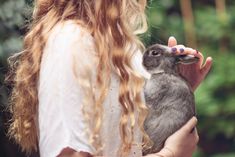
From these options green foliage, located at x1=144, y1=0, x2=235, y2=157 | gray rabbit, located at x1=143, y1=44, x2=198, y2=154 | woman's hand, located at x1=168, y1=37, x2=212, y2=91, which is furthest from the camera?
green foliage, located at x1=144, y1=0, x2=235, y2=157

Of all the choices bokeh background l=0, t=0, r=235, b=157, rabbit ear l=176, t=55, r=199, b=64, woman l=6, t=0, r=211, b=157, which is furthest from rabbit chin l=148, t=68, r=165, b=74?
bokeh background l=0, t=0, r=235, b=157

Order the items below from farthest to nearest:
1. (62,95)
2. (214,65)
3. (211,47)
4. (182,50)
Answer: (211,47)
(214,65)
(182,50)
(62,95)

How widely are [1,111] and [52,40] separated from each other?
126 centimetres

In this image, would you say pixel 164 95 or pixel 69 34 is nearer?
pixel 69 34

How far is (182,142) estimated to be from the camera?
2.82 meters

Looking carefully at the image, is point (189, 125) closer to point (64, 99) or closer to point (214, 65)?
point (64, 99)

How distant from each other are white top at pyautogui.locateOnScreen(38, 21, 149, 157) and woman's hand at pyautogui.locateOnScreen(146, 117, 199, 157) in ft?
0.73

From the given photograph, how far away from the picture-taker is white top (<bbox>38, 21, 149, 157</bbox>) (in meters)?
2.60

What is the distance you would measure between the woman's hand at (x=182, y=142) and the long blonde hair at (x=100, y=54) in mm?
64

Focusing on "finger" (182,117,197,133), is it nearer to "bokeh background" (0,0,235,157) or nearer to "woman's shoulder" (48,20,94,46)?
"woman's shoulder" (48,20,94,46)

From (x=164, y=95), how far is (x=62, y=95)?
54 centimetres

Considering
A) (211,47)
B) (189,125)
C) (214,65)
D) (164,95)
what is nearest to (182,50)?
(164,95)

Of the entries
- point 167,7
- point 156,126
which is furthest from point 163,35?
point 156,126

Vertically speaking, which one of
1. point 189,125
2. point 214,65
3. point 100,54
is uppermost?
point 100,54
